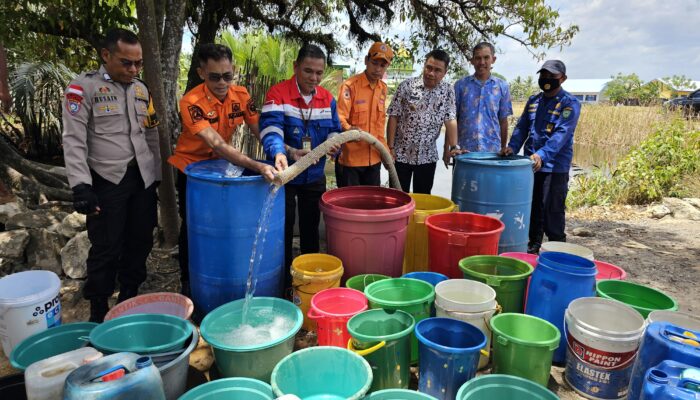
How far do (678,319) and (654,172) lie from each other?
6010 mm

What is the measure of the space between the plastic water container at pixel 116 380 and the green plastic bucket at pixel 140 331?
0.39 metres

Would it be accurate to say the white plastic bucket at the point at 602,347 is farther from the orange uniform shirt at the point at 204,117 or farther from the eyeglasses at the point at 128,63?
the eyeglasses at the point at 128,63

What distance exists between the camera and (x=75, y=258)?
330cm

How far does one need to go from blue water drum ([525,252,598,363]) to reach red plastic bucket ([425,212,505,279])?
0.36 metres

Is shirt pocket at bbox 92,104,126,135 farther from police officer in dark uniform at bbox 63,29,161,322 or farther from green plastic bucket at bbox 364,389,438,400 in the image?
green plastic bucket at bbox 364,389,438,400

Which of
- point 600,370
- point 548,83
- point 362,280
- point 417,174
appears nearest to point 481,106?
point 548,83

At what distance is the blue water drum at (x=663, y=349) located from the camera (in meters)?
1.61

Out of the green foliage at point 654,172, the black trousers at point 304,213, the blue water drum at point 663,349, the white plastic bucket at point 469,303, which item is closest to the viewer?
the blue water drum at point 663,349

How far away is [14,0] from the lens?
3.77 m

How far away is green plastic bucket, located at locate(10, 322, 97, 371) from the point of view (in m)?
2.02

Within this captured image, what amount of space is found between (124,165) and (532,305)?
2.61 m

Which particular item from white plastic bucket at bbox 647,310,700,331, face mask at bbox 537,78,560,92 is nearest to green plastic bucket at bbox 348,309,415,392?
white plastic bucket at bbox 647,310,700,331

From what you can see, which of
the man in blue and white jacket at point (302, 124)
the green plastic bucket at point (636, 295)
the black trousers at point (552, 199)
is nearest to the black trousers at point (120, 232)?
the man in blue and white jacket at point (302, 124)

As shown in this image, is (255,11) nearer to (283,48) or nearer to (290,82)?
(283,48)
